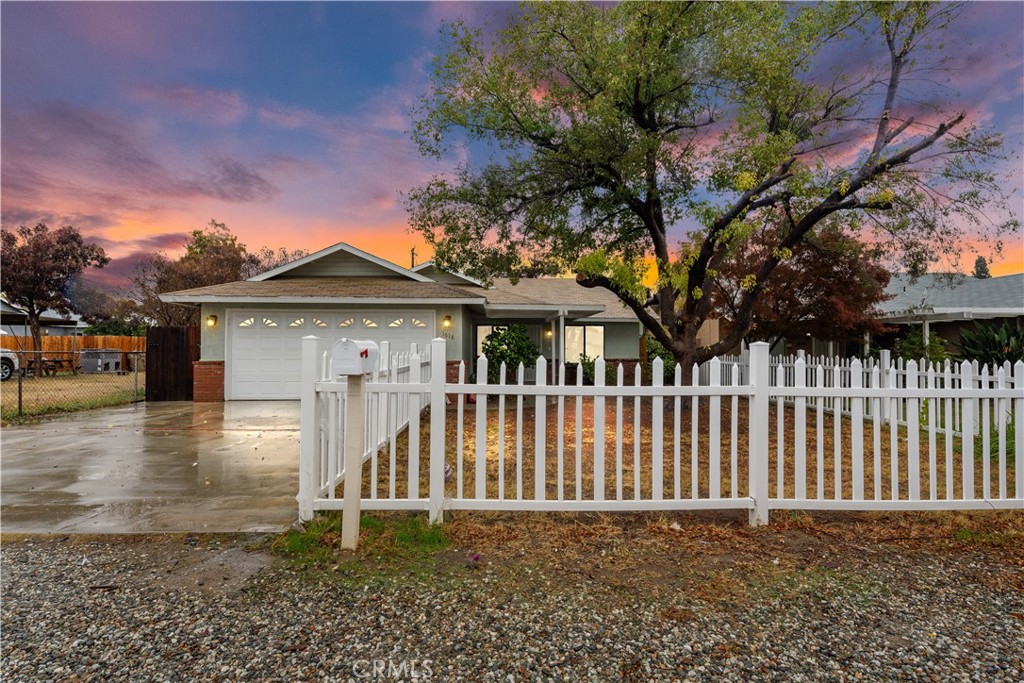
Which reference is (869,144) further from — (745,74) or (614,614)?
(614,614)

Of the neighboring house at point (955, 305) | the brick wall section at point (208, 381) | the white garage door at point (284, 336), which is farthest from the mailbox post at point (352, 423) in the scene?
the neighboring house at point (955, 305)

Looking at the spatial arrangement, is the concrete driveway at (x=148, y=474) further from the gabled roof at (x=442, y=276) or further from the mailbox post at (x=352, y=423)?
the gabled roof at (x=442, y=276)

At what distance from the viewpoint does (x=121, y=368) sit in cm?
2117

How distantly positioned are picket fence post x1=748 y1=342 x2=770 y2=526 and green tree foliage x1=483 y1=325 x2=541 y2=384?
7.78 m

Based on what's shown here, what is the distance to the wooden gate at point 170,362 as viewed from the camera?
37.9 feet

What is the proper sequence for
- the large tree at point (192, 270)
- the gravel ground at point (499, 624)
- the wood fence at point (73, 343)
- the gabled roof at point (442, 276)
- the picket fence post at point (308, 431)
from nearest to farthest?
1. the gravel ground at point (499, 624)
2. the picket fence post at point (308, 431)
3. the gabled roof at point (442, 276)
4. the wood fence at point (73, 343)
5. the large tree at point (192, 270)

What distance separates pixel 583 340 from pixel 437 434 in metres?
14.8

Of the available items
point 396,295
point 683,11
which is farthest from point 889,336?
point 396,295

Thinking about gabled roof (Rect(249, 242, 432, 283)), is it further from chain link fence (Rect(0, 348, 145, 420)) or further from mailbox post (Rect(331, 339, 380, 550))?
mailbox post (Rect(331, 339, 380, 550))

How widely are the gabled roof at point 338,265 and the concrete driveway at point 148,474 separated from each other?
5246 millimetres

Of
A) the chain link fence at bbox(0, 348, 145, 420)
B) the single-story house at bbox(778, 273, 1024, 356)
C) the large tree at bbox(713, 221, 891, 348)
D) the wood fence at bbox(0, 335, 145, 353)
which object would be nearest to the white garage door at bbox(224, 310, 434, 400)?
the chain link fence at bbox(0, 348, 145, 420)

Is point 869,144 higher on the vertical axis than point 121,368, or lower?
higher

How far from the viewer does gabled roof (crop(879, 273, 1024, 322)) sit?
1244 cm

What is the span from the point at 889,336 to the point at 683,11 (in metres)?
13.0
